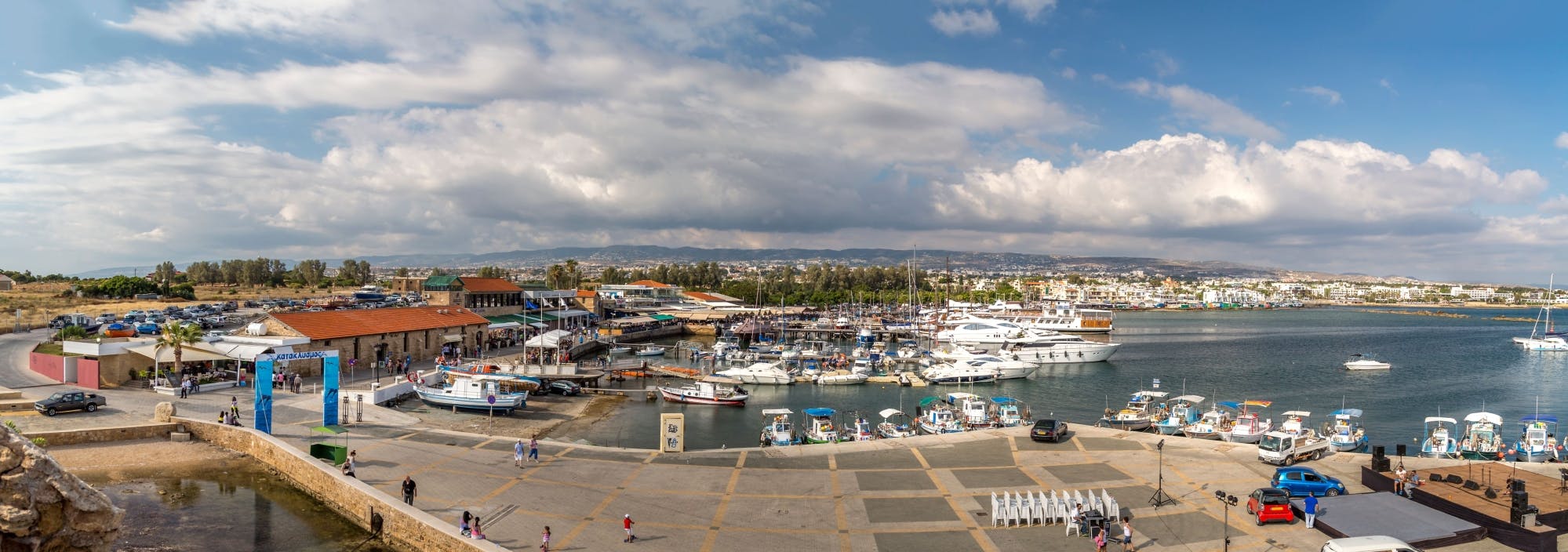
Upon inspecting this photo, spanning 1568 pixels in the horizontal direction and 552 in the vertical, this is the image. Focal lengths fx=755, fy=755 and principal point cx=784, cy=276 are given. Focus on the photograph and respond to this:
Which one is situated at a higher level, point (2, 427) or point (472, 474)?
point (2, 427)

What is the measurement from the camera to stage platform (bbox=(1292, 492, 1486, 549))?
17953 mm

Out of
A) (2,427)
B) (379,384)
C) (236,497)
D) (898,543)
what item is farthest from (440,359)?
(898,543)

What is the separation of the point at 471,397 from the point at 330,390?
28.9 ft

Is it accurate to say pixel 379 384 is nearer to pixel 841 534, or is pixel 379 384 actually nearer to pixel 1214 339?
pixel 841 534

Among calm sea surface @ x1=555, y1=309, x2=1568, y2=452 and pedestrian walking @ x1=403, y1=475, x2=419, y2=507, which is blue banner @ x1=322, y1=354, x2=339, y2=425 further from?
pedestrian walking @ x1=403, y1=475, x2=419, y2=507

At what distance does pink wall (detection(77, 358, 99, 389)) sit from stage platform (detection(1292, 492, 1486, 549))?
4864 cm

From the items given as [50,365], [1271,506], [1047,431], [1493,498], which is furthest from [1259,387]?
[50,365]

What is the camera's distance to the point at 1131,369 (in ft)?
227

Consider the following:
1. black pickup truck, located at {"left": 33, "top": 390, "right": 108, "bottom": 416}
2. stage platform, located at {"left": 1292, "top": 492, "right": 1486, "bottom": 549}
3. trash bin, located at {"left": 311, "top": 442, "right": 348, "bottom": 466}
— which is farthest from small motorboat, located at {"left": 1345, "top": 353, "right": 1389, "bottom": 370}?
black pickup truck, located at {"left": 33, "top": 390, "right": 108, "bottom": 416}

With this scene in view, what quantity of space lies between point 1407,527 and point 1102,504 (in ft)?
23.0

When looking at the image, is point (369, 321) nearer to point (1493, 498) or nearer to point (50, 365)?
point (50, 365)

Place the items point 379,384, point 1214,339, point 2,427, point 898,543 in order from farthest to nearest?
point 1214,339 → point 379,384 → point 898,543 → point 2,427

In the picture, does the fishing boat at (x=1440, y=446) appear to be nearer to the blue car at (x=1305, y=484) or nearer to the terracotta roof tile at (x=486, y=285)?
the blue car at (x=1305, y=484)

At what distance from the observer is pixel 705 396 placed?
154 ft
